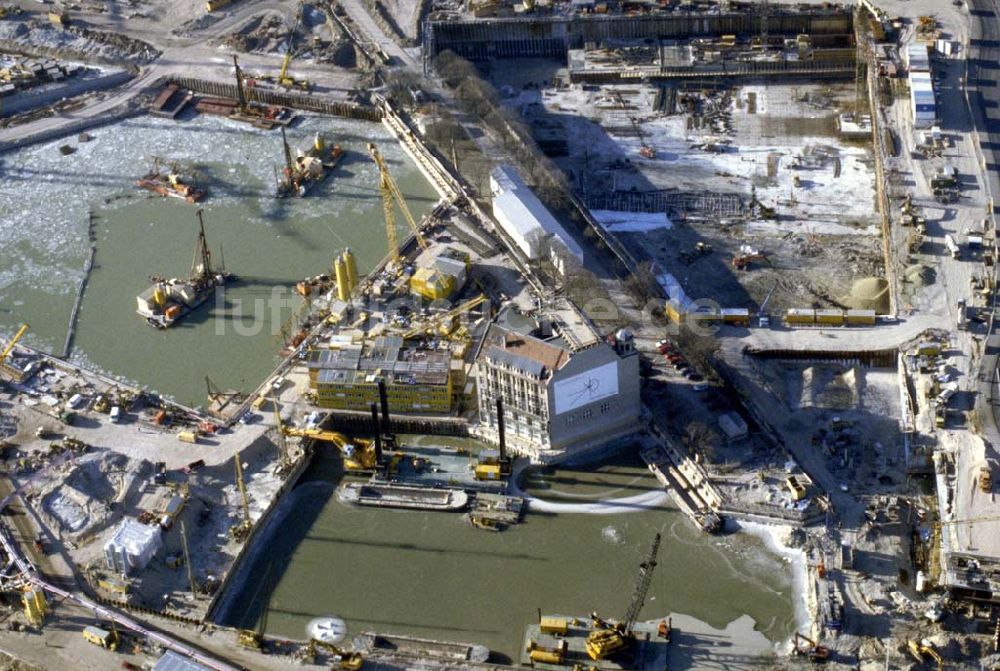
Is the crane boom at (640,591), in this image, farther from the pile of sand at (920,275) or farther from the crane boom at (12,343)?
the crane boom at (12,343)

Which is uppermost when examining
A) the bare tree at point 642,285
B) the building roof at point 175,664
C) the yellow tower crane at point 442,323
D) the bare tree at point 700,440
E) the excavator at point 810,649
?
the bare tree at point 642,285

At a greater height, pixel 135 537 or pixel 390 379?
pixel 390 379

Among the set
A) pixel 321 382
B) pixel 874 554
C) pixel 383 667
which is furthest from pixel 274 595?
pixel 874 554

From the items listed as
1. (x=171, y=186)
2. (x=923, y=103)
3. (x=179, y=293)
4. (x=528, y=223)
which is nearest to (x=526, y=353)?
(x=528, y=223)

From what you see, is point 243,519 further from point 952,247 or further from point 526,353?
point 952,247

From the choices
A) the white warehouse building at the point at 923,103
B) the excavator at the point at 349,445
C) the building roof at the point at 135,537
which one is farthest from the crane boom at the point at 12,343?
the white warehouse building at the point at 923,103

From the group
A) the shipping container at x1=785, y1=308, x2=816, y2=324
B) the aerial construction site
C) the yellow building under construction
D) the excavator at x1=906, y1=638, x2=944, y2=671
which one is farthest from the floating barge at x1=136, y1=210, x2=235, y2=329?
the excavator at x1=906, y1=638, x2=944, y2=671

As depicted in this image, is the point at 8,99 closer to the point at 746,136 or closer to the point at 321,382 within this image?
the point at 321,382
